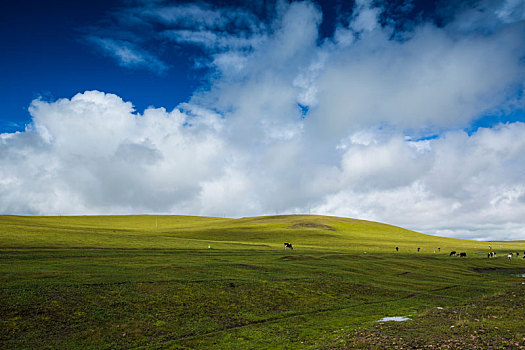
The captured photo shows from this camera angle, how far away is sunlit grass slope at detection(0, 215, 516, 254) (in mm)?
70050

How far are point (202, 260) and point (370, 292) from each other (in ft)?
77.9

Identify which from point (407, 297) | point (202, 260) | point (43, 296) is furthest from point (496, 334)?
point (202, 260)

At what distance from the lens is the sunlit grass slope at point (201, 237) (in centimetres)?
7005

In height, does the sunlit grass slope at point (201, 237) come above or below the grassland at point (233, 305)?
above

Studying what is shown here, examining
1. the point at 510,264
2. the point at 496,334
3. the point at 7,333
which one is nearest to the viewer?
the point at 496,334

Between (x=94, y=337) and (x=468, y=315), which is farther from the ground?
(x=468, y=315)

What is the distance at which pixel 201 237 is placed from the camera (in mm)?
109875

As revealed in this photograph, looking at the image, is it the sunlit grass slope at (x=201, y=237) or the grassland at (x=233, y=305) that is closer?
the grassland at (x=233, y=305)

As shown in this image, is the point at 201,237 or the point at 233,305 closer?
the point at 233,305

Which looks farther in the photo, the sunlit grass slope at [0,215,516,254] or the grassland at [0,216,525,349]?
the sunlit grass slope at [0,215,516,254]

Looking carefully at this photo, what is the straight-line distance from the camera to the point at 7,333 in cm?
2127

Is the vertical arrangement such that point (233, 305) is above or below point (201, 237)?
below

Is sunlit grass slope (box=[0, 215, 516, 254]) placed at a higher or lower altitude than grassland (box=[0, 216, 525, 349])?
higher

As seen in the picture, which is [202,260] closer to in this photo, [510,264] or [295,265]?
[295,265]
